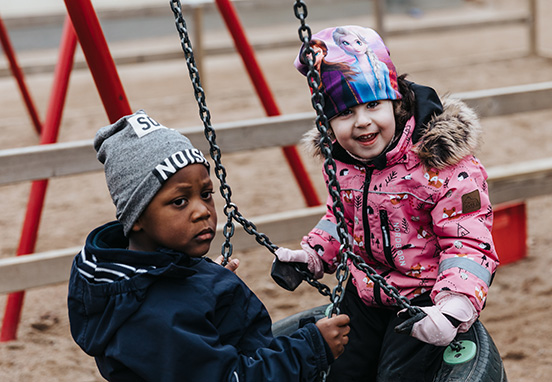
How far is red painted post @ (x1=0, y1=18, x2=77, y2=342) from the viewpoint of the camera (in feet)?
11.1

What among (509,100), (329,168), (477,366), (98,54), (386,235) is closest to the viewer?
(329,168)

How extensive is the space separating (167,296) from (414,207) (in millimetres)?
739

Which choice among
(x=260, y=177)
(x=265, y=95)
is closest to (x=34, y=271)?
(x=265, y=95)

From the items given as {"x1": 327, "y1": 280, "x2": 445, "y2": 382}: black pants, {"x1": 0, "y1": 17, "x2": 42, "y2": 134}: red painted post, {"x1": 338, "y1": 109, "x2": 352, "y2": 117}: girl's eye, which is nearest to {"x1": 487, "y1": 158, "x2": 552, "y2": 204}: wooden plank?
{"x1": 327, "y1": 280, "x2": 445, "y2": 382}: black pants

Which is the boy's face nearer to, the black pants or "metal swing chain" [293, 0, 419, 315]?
"metal swing chain" [293, 0, 419, 315]

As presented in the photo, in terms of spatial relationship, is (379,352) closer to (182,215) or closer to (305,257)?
(305,257)

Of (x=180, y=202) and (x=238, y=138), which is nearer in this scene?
(x=180, y=202)

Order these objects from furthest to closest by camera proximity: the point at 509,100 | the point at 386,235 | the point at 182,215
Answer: the point at 509,100, the point at 386,235, the point at 182,215

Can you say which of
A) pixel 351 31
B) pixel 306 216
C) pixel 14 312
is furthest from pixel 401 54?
pixel 351 31

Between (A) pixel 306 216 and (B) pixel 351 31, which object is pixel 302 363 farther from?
(A) pixel 306 216

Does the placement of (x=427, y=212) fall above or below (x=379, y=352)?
above

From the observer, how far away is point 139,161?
1591 millimetres

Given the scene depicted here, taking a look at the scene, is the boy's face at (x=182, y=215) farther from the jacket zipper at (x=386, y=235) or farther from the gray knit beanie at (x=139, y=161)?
the jacket zipper at (x=386, y=235)

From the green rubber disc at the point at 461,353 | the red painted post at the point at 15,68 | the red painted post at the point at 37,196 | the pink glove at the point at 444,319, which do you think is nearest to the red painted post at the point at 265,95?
the red painted post at the point at 37,196
